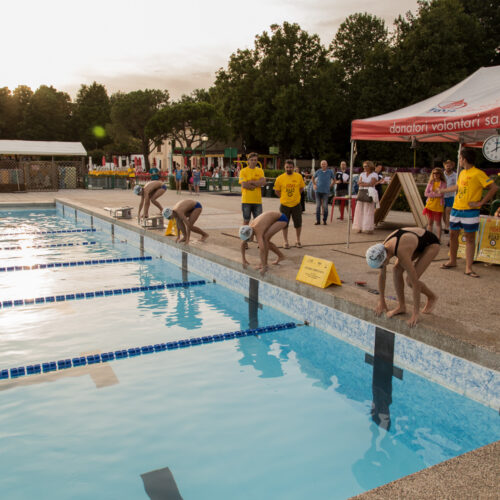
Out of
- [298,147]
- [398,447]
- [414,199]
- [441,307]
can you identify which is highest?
[298,147]

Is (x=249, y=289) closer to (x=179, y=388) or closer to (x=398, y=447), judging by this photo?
(x=179, y=388)

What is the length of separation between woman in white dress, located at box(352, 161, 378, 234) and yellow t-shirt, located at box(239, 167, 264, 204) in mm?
3062

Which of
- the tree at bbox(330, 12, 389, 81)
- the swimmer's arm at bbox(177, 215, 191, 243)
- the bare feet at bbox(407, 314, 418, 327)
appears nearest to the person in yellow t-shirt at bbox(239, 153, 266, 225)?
the swimmer's arm at bbox(177, 215, 191, 243)

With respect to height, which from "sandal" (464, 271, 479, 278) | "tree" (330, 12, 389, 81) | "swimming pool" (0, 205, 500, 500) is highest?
"tree" (330, 12, 389, 81)

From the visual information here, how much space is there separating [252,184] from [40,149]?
2744cm

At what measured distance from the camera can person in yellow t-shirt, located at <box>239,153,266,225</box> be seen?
8758 mm

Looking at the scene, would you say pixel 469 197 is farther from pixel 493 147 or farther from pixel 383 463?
pixel 383 463

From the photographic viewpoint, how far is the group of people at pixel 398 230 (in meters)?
4.30

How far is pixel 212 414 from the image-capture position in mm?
3992

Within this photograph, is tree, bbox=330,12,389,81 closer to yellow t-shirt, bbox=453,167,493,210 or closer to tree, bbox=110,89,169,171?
tree, bbox=110,89,169,171

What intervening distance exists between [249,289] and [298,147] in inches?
1425

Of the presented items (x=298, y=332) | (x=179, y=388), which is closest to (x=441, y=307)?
(x=298, y=332)

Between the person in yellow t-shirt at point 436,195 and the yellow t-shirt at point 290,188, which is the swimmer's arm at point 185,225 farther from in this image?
the person in yellow t-shirt at point 436,195

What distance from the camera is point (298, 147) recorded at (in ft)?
137
